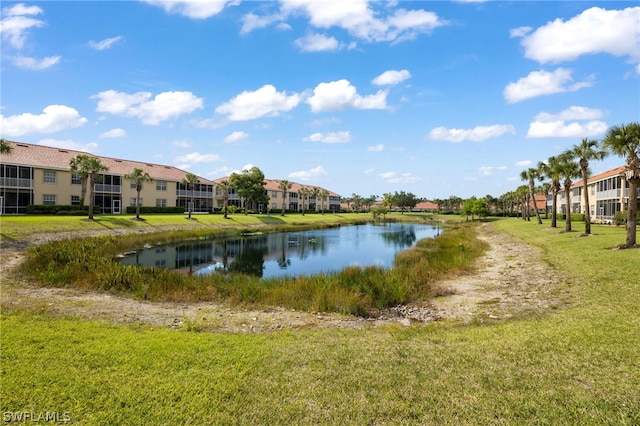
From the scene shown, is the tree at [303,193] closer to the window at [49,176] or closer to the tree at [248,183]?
the tree at [248,183]

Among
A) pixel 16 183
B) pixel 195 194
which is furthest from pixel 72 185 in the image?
pixel 195 194

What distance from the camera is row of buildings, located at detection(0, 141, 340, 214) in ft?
154

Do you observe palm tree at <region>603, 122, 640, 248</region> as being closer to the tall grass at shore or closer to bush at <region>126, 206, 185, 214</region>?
the tall grass at shore

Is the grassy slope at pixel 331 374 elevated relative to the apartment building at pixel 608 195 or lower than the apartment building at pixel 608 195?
lower

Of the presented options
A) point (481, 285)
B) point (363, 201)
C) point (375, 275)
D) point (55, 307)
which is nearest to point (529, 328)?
point (481, 285)

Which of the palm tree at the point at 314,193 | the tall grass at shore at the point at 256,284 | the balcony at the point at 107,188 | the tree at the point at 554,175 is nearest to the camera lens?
the tall grass at shore at the point at 256,284

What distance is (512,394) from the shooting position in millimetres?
6227

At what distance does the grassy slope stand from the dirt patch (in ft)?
4.74

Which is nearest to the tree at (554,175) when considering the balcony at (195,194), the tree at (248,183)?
the tree at (248,183)

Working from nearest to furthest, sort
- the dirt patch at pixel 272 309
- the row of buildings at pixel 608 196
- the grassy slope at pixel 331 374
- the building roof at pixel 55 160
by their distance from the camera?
the grassy slope at pixel 331 374 < the dirt patch at pixel 272 309 < the row of buildings at pixel 608 196 < the building roof at pixel 55 160

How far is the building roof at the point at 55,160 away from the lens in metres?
48.5

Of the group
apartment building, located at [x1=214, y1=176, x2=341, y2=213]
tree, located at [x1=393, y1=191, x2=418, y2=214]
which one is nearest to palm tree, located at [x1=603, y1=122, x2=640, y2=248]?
apartment building, located at [x1=214, y1=176, x2=341, y2=213]

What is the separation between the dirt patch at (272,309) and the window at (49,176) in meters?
39.1

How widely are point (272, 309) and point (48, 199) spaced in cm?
5152
